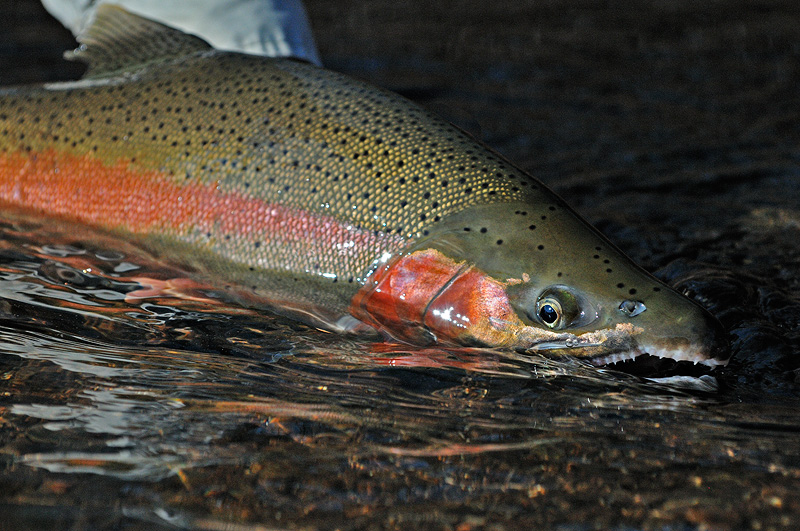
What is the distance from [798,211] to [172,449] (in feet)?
10.3

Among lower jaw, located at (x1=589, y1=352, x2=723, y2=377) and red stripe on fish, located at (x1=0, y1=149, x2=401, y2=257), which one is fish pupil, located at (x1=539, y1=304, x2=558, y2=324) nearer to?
lower jaw, located at (x1=589, y1=352, x2=723, y2=377)

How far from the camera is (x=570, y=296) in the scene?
2324 mm

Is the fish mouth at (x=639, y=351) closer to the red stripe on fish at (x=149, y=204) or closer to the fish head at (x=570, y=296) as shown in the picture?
the fish head at (x=570, y=296)

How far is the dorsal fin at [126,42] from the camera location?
3.26 metres

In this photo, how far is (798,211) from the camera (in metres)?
3.87

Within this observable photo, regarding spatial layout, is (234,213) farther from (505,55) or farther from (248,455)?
(505,55)

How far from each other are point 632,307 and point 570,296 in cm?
17

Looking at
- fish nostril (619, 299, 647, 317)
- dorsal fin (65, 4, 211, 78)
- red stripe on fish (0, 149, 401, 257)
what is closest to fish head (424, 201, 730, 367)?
fish nostril (619, 299, 647, 317)

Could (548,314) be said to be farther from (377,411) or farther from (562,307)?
(377,411)

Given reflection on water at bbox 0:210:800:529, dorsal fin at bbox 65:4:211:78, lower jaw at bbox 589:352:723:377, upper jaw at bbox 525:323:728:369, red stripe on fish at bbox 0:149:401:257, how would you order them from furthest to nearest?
dorsal fin at bbox 65:4:211:78 < red stripe on fish at bbox 0:149:401:257 < lower jaw at bbox 589:352:723:377 < upper jaw at bbox 525:323:728:369 < reflection on water at bbox 0:210:800:529

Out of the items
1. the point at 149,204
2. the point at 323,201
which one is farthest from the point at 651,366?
the point at 149,204

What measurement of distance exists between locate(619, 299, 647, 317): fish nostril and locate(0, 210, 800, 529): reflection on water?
7.2 inches

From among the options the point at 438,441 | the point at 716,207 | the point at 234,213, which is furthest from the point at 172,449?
the point at 716,207

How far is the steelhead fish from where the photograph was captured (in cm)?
235
